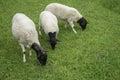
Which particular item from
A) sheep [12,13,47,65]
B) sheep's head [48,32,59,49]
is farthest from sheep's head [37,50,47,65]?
sheep's head [48,32,59,49]

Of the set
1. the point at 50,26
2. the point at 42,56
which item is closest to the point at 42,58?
the point at 42,56

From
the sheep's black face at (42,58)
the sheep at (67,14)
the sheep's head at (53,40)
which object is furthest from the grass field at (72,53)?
the sheep at (67,14)

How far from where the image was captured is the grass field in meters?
9.95

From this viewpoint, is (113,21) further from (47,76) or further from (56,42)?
(47,76)

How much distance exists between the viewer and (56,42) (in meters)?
11.3

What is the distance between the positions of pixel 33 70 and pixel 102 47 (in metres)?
3.84

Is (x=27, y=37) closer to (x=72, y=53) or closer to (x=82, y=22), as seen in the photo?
(x=72, y=53)

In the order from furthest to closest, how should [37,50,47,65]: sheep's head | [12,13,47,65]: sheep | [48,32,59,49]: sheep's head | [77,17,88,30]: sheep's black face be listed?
[77,17,88,30]: sheep's black face
[48,32,59,49]: sheep's head
[12,13,47,65]: sheep
[37,50,47,65]: sheep's head

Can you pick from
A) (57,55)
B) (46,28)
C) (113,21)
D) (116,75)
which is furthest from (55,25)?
(113,21)

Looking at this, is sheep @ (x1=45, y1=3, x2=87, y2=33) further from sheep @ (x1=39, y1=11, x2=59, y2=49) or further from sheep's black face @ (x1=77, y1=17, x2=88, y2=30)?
sheep @ (x1=39, y1=11, x2=59, y2=49)

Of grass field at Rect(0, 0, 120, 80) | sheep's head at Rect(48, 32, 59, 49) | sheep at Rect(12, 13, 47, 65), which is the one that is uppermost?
sheep at Rect(12, 13, 47, 65)

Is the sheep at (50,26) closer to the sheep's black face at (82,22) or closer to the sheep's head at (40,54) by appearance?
the sheep's head at (40,54)

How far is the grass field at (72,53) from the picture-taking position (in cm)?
995

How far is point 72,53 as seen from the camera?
1138cm
